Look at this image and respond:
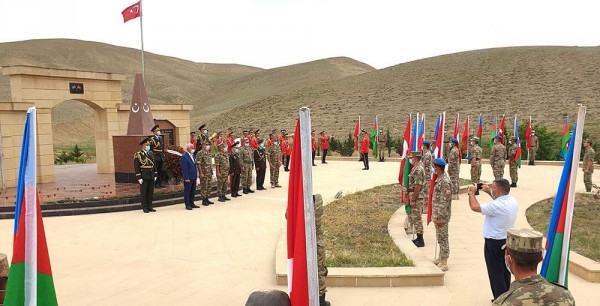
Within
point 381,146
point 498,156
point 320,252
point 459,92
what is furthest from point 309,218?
point 459,92

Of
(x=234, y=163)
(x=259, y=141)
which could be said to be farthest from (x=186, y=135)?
(x=234, y=163)

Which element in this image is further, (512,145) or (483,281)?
(512,145)

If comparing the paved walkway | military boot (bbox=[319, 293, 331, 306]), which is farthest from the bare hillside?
military boot (bbox=[319, 293, 331, 306])

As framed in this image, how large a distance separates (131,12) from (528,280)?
16.9 metres

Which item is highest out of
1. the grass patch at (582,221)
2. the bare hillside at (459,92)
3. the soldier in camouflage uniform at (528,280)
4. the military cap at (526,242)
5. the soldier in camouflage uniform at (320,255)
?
the bare hillside at (459,92)

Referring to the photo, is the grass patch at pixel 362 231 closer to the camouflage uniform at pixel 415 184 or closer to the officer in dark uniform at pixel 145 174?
the camouflage uniform at pixel 415 184

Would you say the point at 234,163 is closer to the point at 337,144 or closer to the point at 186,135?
the point at 186,135

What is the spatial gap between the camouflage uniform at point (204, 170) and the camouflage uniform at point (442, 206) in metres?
6.42

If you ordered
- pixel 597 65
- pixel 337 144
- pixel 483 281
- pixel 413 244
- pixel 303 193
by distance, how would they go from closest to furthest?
pixel 303 193
pixel 483 281
pixel 413 244
pixel 337 144
pixel 597 65

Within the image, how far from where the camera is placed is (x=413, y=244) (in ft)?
23.1

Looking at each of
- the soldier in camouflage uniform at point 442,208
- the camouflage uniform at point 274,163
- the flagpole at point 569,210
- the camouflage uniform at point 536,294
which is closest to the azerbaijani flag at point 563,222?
the flagpole at point 569,210

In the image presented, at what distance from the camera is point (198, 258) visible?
6883mm

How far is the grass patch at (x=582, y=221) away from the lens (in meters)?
7.26

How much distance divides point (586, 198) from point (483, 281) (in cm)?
781
